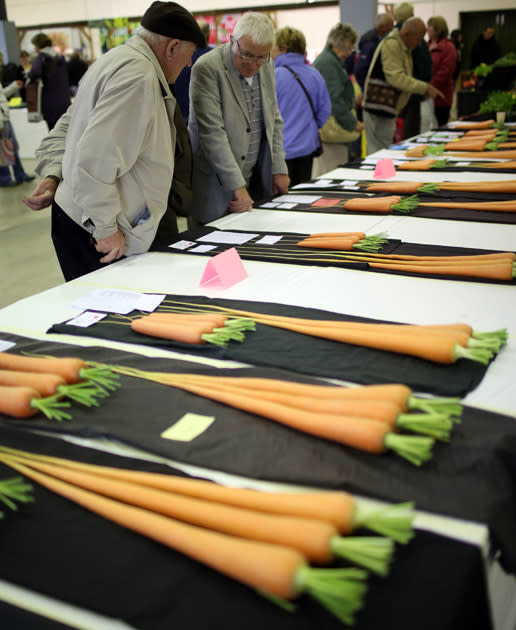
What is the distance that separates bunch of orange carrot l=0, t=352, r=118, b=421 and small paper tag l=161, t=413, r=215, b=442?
190 mm

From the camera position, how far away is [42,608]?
75 cm

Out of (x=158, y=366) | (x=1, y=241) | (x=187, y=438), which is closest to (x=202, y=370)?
(x=158, y=366)

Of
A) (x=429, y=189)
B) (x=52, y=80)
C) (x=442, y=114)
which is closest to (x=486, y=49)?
(x=442, y=114)

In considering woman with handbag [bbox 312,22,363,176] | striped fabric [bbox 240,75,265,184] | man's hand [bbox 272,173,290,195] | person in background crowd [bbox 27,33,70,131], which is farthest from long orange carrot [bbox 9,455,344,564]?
person in background crowd [bbox 27,33,70,131]

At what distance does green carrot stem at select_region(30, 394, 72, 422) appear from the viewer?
3.61 feet

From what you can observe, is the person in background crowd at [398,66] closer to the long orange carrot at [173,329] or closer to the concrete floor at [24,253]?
the concrete floor at [24,253]

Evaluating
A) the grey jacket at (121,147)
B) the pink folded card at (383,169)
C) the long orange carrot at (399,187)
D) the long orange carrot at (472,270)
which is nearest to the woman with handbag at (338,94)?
the pink folded card at (383,169)

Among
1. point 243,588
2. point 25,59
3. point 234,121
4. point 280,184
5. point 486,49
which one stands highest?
point 25,59

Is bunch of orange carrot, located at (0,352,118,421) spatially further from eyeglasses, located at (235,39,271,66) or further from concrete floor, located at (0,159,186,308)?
concrete floor, located at (0,159,186,308)

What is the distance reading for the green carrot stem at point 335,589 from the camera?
66cm

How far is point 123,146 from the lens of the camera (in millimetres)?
1850

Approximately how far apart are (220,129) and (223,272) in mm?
1091

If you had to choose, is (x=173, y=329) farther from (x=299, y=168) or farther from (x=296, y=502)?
(x=299, y=168)

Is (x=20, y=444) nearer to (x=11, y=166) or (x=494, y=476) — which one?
(x=494, y=476)
